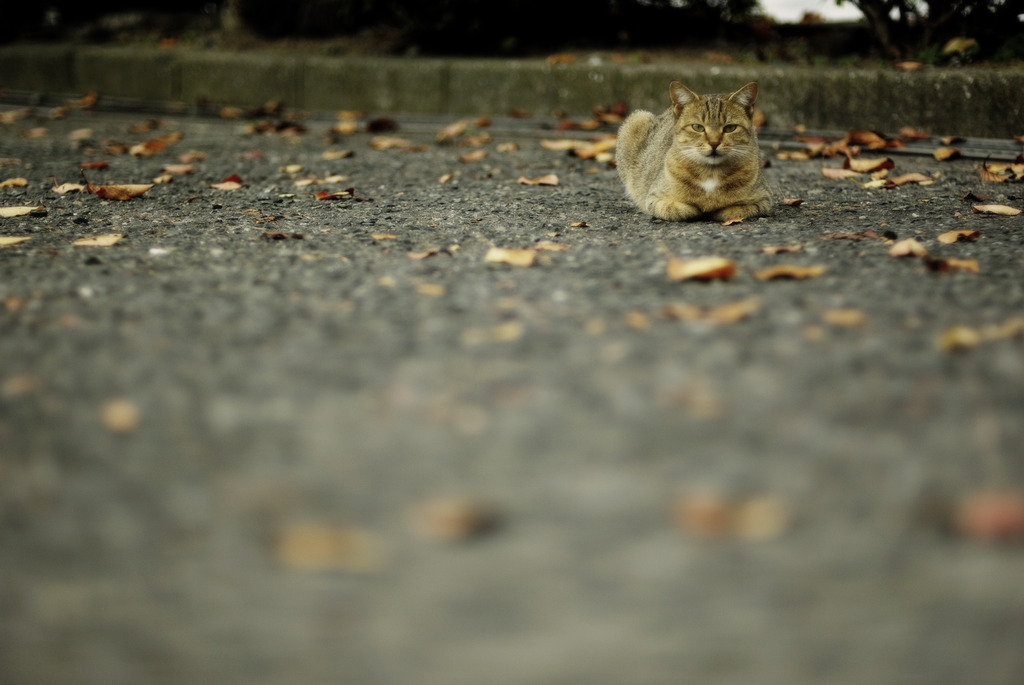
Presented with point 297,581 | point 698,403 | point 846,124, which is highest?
point 846,124

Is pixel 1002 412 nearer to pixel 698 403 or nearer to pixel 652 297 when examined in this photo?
pixel 698 403

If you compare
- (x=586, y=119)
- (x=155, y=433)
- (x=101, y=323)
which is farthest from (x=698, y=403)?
(x=586, y=119)

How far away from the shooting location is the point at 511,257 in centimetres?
238

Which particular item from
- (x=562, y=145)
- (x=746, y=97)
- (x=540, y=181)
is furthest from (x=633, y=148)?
(x=562, y=145)

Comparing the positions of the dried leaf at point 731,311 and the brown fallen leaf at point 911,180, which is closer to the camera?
the dried leaf at point 731,311

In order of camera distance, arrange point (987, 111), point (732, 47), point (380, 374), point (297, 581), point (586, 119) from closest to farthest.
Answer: point (297, 581), point (380, 374), point (987, 111), point (586, 119), point (732, 47)

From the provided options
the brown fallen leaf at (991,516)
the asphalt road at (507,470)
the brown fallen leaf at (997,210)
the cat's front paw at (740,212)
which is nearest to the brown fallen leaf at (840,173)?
the brown fallen leaf at (997,210)

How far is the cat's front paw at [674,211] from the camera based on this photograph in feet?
10.4

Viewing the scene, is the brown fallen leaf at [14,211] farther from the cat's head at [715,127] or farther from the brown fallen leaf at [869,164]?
the brown fallen leaf at [869,164]

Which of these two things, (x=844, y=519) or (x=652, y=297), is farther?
(x=652, y=297)

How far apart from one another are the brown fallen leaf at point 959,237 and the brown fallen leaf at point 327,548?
2287 mm

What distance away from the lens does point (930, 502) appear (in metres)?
1.18

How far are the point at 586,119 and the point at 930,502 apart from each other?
4.82 metres

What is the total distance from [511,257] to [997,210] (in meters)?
2.09
